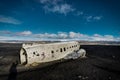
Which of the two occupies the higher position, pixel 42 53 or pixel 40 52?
pixel 40 52

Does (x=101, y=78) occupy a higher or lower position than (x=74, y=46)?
lower

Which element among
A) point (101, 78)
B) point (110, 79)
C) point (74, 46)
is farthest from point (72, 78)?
point (74, 46)

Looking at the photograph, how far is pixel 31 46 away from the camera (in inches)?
1182

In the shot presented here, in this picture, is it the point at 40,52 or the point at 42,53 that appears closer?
the point at 40,52

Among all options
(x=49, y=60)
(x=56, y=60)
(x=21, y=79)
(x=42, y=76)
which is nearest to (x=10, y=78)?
(x=21, y=79)

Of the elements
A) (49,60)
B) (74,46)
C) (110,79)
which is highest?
(74,46)

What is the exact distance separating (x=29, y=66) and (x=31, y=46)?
16.3 feet

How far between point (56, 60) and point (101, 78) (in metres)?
15.6

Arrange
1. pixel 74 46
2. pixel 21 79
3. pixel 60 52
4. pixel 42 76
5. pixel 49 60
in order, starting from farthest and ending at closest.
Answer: pixel 74 46 → pixel 60 52 → pixel 49 60 → pixel 42 76 → pixel 21 79

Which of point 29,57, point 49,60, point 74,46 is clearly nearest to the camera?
point 29,57

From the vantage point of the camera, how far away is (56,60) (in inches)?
1366

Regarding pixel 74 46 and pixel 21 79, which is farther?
pixel 74 46

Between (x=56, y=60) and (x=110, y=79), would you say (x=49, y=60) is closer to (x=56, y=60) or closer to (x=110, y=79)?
(x=56, y=60)

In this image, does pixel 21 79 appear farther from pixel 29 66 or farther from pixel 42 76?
pixel 29 66
